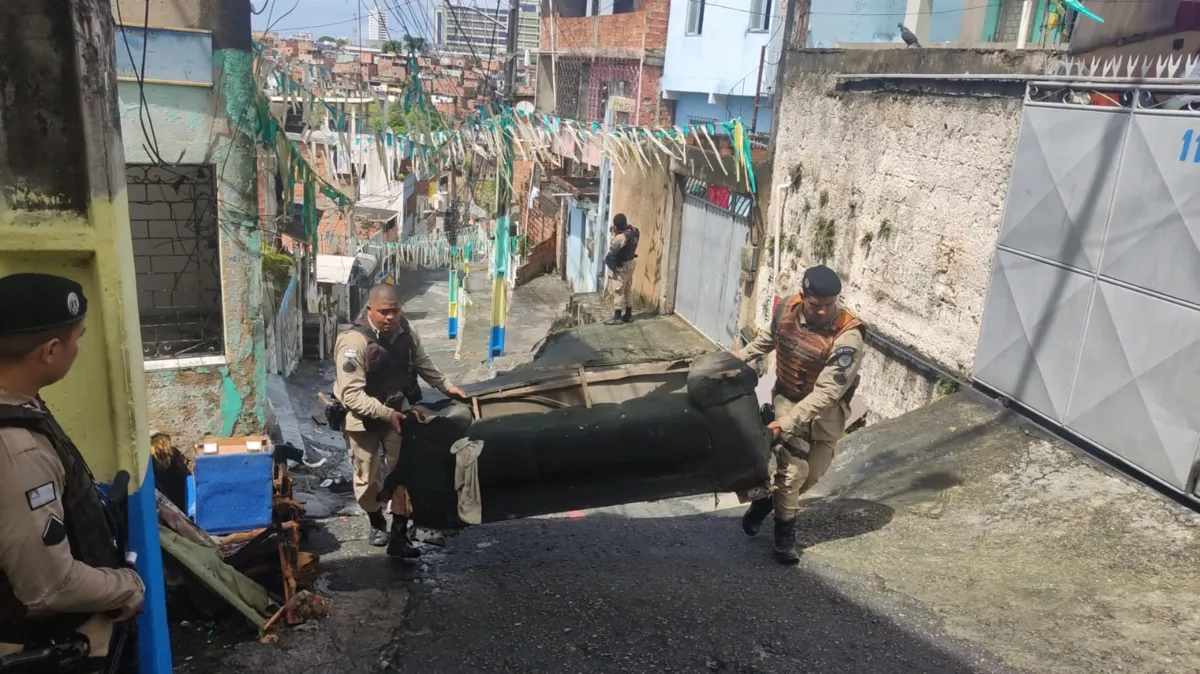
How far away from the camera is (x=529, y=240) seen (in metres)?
25.9

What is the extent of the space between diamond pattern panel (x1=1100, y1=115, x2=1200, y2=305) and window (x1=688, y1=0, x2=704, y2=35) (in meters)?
12.9

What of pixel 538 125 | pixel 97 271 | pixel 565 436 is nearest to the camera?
pixel 97 271

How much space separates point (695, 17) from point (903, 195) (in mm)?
11064

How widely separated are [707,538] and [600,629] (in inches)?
57.8

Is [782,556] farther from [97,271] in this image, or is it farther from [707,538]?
[97,271]

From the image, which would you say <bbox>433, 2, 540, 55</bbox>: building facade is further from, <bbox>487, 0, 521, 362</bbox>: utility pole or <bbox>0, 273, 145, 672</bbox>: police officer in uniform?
<bbox>0, 273, 145, 672</bbox>: police officer in uniform

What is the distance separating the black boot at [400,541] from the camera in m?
4.53

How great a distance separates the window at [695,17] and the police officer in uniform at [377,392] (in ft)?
46.7

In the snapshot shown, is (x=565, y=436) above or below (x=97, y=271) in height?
below

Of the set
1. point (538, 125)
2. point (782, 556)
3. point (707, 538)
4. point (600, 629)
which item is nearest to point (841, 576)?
point (782, 556)

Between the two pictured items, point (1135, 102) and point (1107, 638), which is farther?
point (1135, 102)

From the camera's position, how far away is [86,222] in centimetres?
259

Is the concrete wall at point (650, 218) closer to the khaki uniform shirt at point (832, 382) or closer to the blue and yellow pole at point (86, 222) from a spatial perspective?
the khaki uniform shirt at point (832, 382)

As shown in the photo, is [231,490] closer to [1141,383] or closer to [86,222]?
[86,222]
